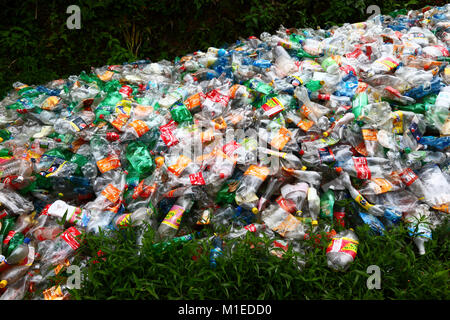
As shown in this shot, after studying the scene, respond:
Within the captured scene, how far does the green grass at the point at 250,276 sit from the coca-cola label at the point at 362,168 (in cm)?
54

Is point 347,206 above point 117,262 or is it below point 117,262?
above

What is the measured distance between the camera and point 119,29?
194 inches

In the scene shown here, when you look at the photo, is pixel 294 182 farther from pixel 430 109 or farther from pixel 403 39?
pixel 403 39

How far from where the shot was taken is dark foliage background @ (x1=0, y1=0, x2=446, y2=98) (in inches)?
189

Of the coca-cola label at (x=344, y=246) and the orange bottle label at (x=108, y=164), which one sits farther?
the orange bottle label at (x=108, y=164)

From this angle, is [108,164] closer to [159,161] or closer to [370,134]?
[159,161]

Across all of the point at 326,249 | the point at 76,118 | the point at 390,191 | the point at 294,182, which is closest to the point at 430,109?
the point at 390,191

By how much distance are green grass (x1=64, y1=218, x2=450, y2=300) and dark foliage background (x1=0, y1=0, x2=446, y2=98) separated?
3.58 m

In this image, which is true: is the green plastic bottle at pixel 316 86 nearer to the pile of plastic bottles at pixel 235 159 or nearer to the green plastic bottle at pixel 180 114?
the pile of plastic bottles at pixel 235 159

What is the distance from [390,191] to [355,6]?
12.4 feet

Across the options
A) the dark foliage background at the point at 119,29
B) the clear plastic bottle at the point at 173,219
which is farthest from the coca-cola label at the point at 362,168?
the dark foliage background at the point at 119,29

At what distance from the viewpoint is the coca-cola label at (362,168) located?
2.58 m

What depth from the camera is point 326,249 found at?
2178 mm

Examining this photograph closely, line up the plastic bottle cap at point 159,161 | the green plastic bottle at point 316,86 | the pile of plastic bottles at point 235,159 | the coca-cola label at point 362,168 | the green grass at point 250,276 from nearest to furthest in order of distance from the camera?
1. the green grass at point 250,276
2. the pile of plastic bottles at point 235,159
3. the coca-cola label at point 362,168
4. the plastic bottle cap at point 159,161
5. the green plastic bottle at point 316,86
